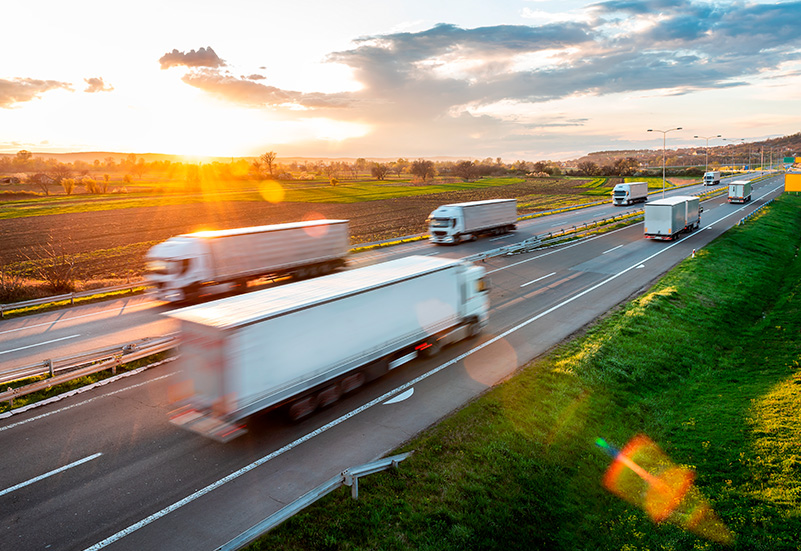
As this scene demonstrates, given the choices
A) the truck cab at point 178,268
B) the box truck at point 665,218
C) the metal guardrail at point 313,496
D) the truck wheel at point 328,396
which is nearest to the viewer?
the metal guardrail at point 313,496

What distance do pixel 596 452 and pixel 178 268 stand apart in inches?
753

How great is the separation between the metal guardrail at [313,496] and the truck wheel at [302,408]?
2.43m

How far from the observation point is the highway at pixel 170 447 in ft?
28.5

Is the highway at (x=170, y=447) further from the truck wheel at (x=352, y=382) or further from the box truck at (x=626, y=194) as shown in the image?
the box truck at (x=626, y=194)

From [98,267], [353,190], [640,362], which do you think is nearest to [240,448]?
[640,362]

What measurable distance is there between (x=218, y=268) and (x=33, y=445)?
1275 centimetres

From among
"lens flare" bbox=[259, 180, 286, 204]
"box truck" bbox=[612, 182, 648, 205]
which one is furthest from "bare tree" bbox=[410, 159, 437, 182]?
"box truck" bbox=[612, 182, 648, 205]

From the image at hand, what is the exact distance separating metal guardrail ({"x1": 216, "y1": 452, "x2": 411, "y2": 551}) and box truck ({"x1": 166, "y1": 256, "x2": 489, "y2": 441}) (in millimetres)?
2507

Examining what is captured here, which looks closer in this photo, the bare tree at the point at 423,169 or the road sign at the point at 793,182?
the road sign at the point at 793,182

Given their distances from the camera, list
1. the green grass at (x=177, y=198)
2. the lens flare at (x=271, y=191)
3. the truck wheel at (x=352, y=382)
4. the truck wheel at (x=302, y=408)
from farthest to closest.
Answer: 1. the lens flare at (x=271, y=191)
2. the green grass at (x=177, y=198)
3. the truck wheel at (x=352, y=382)
4. the truck wheel at (x=302, y=408)

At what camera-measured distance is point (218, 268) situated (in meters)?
23.2

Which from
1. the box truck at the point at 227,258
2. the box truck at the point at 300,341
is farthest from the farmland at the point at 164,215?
the box truck at the point at 300,341

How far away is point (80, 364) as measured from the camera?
50.7ft

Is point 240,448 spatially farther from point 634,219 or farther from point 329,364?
point 634,219
